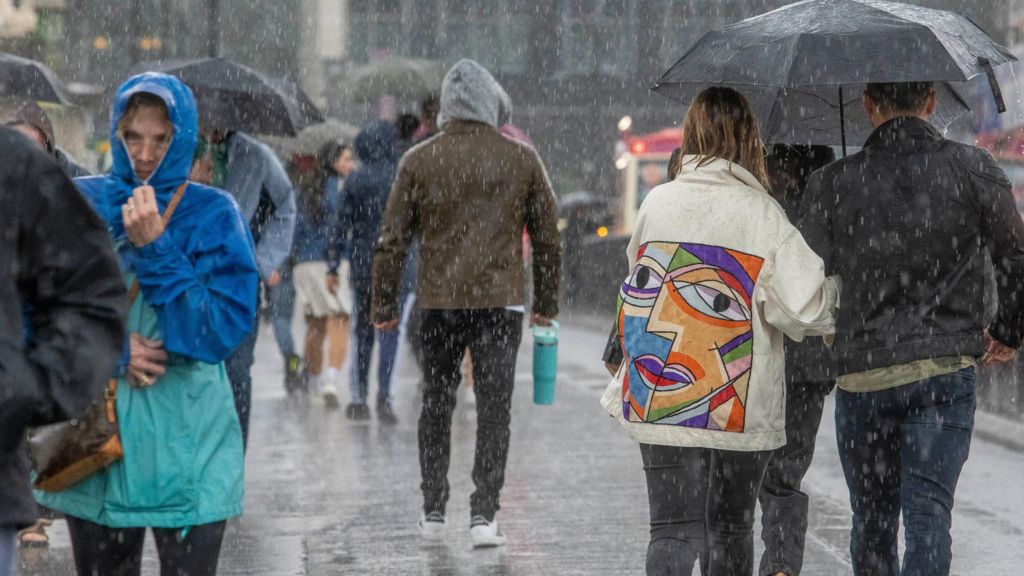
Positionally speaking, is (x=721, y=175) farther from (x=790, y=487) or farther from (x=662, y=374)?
(x=790, y=487)

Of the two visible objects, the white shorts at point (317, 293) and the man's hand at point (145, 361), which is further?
the white shorts at point (317, 293)

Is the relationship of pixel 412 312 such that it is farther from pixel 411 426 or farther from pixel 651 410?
pixel 651 410

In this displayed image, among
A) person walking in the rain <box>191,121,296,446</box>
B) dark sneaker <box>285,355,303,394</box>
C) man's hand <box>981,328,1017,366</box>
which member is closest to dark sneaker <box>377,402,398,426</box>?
dark sneaker <box>285,355,303,394</box>

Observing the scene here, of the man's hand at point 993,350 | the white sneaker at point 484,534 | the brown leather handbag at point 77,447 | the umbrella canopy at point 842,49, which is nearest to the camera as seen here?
the brown leather handbag at point 77,447

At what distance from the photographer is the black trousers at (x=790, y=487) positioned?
216 inches

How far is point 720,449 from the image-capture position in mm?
4691

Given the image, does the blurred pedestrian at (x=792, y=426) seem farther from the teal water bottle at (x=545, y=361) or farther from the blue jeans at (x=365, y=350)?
the blue jeans at (x=365, y=350)

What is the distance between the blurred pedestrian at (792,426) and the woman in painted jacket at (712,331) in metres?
0.61

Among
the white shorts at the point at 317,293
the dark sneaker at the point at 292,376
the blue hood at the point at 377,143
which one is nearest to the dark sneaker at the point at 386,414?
the white shorts at the point at 317,293

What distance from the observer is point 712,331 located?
4.62m

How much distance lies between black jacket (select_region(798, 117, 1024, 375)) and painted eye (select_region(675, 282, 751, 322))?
0.47m

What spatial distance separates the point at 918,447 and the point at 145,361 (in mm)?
2165

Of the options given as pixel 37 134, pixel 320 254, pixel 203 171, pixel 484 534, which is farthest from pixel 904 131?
pixel 320 254

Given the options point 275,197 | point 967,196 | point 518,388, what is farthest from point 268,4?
point 967,196
